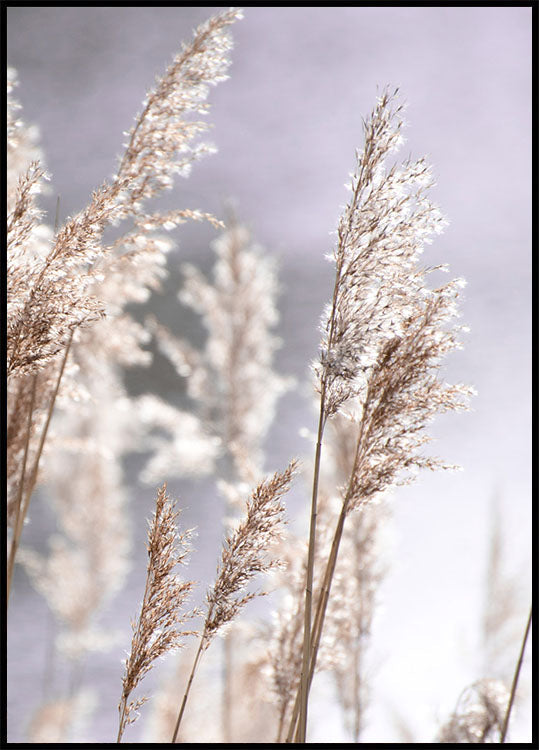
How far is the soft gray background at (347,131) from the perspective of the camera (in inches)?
74.3

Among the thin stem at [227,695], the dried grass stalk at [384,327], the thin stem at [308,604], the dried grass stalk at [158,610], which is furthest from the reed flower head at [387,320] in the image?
the thin stem at [227,695]

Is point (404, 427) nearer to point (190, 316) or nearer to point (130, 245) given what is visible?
point (130, 245)

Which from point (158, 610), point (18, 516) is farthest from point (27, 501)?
point (158, 610)

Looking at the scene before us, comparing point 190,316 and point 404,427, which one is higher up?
point 190,316

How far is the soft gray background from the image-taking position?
6.19 ft

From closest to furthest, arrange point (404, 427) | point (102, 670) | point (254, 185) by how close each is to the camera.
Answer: point (404, 427), point (254, 185), point (102, 670)

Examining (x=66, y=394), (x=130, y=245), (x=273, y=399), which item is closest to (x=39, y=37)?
(x=130, y=245)

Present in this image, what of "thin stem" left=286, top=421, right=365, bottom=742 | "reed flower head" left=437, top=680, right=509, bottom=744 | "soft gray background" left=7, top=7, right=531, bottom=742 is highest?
"soft gray background" left=7, top=7, right=531, bottom=742

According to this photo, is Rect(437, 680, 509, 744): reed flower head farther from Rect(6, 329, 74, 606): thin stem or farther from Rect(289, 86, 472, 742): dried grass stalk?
Rect(6, 329, 74, 606): thin stem

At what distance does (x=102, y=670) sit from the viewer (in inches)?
146

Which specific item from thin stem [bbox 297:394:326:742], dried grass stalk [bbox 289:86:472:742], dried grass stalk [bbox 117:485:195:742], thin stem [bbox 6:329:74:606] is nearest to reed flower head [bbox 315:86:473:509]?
dried grass stalk [bbox 289:86:472:742]

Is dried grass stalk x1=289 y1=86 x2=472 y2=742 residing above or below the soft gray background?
below

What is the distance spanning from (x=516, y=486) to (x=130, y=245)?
2068 mm

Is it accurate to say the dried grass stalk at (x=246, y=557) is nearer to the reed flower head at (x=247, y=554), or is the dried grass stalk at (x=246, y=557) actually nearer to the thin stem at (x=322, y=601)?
the reed flower head at (x=247, y=554)
